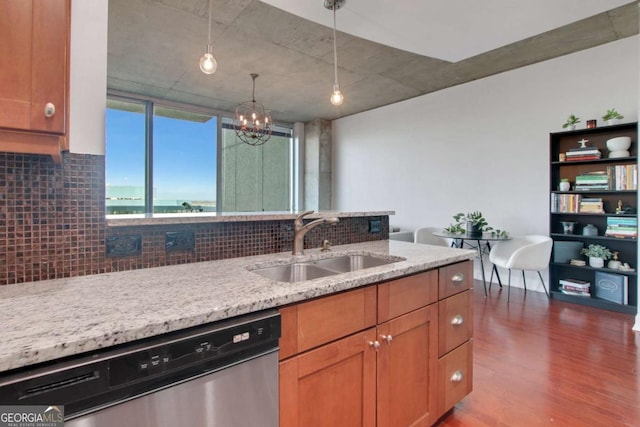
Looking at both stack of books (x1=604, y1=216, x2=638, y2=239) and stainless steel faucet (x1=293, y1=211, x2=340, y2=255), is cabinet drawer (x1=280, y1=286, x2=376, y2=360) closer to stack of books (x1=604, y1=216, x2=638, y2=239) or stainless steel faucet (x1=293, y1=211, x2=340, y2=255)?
stainless steel faucet (x1=293, y1=211, x2=340, y2=255)

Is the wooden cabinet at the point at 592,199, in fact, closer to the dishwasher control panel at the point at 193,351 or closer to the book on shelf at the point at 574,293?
the book on shelf at the point at 574,293

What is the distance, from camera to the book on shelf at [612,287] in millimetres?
3322

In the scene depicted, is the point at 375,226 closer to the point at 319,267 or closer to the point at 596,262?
the point at 319,267

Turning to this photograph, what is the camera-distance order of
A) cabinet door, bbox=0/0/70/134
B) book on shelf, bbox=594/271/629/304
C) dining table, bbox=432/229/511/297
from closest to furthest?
cabinet door, bbox=0/0/70/134
book on shelf, bbox=594/271/629/304
dining table, bbox=432/229/511/297

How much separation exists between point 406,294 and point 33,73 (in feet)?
4.91

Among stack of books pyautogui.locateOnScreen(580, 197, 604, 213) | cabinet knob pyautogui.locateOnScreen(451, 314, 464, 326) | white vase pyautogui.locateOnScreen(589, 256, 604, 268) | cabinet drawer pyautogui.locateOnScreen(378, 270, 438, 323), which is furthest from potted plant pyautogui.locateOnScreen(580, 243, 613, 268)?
cabinet drawer pyautogui.locateOnScreen(378, 270, 438, 323)

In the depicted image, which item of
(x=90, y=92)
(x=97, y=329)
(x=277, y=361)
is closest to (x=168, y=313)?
(x=97, y=329)


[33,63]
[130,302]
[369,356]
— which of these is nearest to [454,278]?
[369,356]

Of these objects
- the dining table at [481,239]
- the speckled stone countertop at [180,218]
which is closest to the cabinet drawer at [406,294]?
the speckled stone countertop at [180,218]

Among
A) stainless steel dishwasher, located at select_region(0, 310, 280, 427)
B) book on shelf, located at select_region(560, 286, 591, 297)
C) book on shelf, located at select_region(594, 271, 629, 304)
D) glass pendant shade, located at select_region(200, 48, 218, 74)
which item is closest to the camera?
stainless steel dishwasher, located at select_region(0, 310, 280, 427)

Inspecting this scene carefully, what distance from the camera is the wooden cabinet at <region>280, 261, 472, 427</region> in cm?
108

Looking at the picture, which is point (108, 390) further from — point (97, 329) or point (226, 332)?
point (226, 332)

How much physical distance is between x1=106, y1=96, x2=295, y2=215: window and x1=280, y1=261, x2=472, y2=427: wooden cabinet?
15.5 ft

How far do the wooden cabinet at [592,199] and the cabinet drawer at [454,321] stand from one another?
274 centimetres
